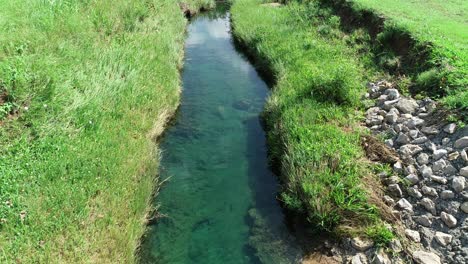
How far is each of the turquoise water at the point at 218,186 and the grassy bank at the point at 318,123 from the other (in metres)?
0.66

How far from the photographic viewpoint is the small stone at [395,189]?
7246mm

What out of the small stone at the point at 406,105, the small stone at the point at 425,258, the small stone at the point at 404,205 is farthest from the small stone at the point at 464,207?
the small stone at the point at 406,105

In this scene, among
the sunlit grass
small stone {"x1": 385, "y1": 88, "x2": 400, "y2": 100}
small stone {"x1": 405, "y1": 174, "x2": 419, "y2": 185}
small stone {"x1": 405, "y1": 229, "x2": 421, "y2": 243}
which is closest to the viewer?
small stone {"x1": 405, "y1": 229, "x2": 421, "y2": 243}

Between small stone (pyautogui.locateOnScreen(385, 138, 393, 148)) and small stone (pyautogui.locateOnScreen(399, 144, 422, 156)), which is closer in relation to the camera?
small stone (pyautogui.locateOnScreen(399, 144, 422, 156))

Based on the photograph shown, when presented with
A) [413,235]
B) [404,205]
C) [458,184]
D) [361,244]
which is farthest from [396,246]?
[458,184]

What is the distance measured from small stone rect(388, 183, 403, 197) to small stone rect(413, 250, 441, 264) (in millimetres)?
1355

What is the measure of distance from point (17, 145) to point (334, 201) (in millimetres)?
6188

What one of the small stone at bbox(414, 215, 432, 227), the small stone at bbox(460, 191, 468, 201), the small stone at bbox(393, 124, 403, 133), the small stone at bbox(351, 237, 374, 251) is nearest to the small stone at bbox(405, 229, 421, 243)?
the small stone at bbox(414, 215, 432, 227)

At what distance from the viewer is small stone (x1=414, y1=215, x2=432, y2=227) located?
6527 millimetres

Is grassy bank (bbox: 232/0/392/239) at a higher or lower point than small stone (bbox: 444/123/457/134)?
lower

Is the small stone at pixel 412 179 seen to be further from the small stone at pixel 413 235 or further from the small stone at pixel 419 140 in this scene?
the small stone at pixel 413 235

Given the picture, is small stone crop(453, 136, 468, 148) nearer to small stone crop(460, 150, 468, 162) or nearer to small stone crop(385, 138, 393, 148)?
small stone crop(460, 150, 468, 162)

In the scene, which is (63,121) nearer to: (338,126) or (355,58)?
(338,126)

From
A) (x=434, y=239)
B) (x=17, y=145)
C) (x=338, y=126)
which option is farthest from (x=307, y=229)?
(x=17, y=145)
